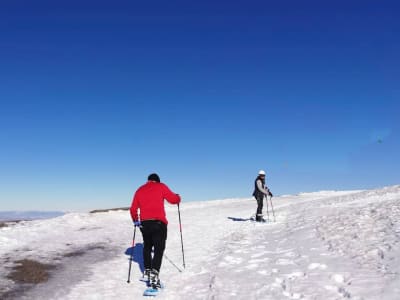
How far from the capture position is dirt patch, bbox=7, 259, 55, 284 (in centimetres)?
1131

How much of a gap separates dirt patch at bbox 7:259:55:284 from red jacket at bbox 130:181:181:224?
11.1ft

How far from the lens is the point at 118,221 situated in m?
28.1

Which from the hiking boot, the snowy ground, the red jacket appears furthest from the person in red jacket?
the snowy ground

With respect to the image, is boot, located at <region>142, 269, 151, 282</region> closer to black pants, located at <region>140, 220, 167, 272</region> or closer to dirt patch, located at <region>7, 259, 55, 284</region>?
black pants, located at <region>140, 220, 167, 272</region>

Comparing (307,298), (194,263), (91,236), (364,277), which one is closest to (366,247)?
(364,277)

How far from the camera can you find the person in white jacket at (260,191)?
2359 cm

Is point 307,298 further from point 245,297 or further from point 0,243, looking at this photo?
point 0,243

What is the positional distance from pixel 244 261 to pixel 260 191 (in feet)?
37.3

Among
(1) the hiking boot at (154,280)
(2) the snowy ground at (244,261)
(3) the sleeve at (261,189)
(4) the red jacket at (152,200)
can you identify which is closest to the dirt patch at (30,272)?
(2) the snowy ground at (244,261)

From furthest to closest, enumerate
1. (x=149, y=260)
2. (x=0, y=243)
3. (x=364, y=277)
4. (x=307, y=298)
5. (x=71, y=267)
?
(x=0, y=243)
(x=71, y=267)
(x=149, y=260)
(x=364, y=277)
(x=307, y=298)

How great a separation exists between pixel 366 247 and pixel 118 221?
19828 mm

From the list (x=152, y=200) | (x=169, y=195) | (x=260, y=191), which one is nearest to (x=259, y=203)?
(x=260, y=191)

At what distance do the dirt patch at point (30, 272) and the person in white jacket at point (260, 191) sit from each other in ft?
44.2

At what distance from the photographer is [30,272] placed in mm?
12148
